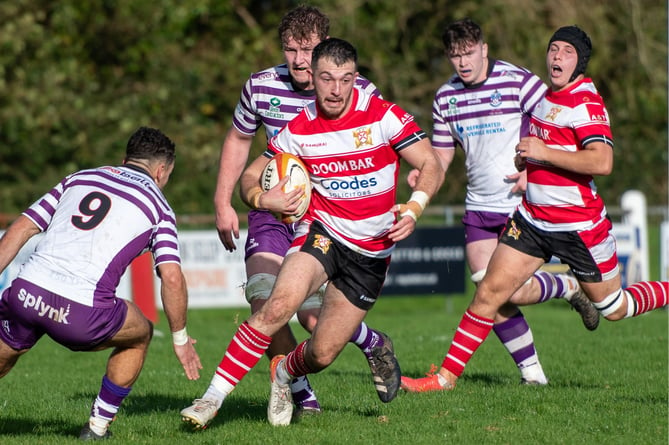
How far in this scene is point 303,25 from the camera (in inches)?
256

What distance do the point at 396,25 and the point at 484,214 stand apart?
53.6ft

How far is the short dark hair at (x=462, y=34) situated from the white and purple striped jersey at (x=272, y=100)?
1123 mm

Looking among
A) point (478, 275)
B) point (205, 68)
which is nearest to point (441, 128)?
point (478, 275)

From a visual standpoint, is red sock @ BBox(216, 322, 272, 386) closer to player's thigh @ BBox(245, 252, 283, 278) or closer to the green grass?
the green grass

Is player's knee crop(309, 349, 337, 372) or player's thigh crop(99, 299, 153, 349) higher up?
player's thigh crop(99, 299, 153, 349)

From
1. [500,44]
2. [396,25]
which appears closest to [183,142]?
[396,25]

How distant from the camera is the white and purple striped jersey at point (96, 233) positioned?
5371mm

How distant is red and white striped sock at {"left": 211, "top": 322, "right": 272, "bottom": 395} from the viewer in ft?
18.7

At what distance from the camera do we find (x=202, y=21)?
24.8 metres

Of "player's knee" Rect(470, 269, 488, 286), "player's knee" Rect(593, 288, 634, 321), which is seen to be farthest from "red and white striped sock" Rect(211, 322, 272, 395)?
"player's knee" Rect(593, 288, 634, 321)

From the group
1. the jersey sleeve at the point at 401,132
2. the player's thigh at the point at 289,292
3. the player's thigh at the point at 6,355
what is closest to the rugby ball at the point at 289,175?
the player's thigh at the point at 289,292

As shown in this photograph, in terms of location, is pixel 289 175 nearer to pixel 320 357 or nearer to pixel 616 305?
pixel 320 357

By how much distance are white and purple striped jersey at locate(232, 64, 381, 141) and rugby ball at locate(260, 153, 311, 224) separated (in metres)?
1.09

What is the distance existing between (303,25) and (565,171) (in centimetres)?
199
